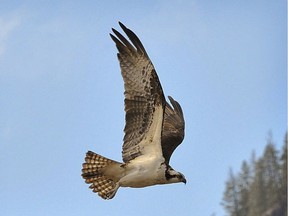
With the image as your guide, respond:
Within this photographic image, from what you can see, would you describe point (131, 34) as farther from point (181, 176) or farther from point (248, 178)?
point (248, 178)

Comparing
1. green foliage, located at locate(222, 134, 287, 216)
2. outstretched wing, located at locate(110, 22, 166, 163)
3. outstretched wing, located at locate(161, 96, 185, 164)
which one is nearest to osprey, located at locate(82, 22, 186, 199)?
outstretched wing, located at locate(110, 22, 166, 163)

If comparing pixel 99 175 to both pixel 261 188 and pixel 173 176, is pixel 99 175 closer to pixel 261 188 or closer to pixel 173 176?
pixel 173 176

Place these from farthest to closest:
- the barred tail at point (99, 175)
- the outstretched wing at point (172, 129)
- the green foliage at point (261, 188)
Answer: the green foliage at point (261, 188) → the outstretched wing at point (172, 129) → the barred tail at point (99, 175)

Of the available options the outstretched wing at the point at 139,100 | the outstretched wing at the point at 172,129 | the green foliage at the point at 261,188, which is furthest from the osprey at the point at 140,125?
the green foliage at the point at 261,188

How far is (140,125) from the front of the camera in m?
15.6

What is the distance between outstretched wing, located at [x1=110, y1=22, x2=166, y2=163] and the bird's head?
0.27 meters

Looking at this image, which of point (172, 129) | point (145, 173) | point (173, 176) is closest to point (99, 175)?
point (145, 173)

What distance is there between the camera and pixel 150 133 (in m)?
15.6

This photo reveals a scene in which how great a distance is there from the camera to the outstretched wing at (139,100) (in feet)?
51.0

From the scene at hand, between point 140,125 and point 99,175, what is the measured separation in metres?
1.12

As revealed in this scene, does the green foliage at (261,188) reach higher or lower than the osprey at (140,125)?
higher

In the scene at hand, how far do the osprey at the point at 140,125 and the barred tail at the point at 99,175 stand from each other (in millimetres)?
52

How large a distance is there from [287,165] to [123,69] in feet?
234

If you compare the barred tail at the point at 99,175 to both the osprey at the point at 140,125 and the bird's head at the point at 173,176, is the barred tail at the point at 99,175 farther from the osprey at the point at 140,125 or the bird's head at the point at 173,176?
the bird's head at the point at 173,176
